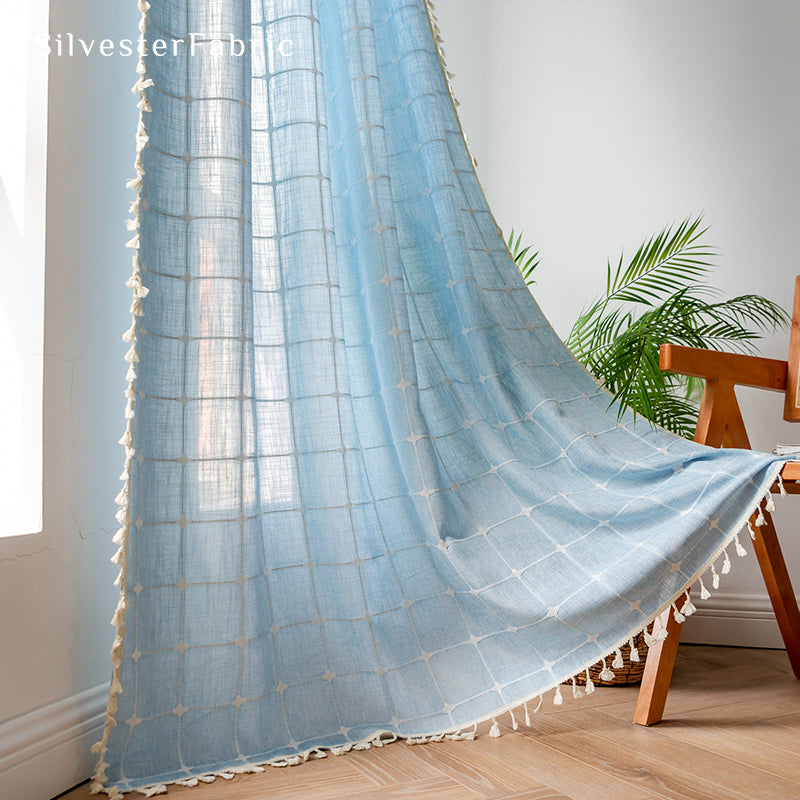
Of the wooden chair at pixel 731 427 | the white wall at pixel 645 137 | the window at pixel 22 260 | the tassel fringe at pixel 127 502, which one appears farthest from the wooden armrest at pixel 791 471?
the window at pixel 22 260

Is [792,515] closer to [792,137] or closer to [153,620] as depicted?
[792,137]

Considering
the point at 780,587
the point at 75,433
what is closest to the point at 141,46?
the point at 75,433

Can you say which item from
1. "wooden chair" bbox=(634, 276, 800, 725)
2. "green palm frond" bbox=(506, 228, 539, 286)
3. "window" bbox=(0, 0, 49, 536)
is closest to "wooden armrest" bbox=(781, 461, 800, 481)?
"wooden chair" bbox=(634, 276, 800, 725)

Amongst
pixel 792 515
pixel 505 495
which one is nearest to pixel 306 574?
pixel 505 495

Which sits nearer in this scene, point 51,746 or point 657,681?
point 51,746

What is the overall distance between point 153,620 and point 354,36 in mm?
925

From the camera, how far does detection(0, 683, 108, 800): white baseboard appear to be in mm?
866

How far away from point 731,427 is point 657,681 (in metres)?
0.44

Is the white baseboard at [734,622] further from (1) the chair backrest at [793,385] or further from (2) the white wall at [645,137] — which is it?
(1) the chair backrest at [793,385]

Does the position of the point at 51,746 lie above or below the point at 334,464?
below

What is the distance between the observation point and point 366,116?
1251mm

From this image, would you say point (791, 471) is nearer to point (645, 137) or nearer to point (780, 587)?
point (780, 587)

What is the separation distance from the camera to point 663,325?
149 cm

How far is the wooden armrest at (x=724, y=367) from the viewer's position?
124 centimetres
